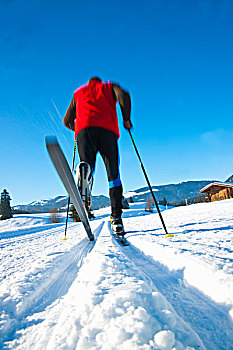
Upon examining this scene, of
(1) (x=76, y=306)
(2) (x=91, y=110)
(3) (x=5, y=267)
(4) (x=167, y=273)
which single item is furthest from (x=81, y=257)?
(2) (x=91, y=110)

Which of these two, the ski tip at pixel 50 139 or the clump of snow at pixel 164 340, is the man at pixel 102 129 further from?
the clump of snow at pixel 164 340

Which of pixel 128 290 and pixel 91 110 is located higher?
pixel 91 110

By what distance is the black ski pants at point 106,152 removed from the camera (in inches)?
83.6

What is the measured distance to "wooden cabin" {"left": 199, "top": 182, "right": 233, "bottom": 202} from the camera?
15504mm

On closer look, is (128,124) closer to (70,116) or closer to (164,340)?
(70,116)

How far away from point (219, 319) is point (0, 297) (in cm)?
69

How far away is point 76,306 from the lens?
541mm

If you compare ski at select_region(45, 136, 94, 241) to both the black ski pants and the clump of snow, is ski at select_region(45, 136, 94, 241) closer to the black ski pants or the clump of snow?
the black ski pants

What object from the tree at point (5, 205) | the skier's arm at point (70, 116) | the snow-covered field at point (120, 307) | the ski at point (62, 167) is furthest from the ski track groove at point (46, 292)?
the tree at point (5, 205)

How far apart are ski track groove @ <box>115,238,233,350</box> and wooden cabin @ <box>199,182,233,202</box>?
17.2 metres

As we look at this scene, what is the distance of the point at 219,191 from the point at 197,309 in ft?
66.5

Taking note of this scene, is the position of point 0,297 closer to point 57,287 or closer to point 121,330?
point 57,287

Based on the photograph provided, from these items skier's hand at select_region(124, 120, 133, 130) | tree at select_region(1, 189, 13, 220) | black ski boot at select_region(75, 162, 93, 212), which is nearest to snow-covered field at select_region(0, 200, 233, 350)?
black ski boot at select_region(75, 162, 93, 212)

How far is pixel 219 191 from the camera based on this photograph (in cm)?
1814
